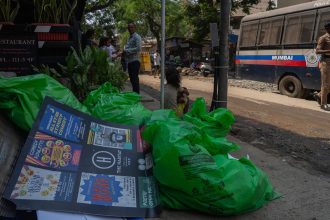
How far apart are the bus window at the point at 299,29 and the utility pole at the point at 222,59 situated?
692 centimetres

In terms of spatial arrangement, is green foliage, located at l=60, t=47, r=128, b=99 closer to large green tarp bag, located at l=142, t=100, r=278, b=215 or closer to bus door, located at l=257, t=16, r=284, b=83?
large green tarp bag, located at l=142, t=100, r=278, b=215

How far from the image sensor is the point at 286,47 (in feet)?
41.5

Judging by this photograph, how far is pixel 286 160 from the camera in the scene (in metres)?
4.52

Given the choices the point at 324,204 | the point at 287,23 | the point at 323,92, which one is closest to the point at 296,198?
the point at 324,204

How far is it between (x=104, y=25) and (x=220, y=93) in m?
30.8

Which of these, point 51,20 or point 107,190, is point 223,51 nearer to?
point 51,20

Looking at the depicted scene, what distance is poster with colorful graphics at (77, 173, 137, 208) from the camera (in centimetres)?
256

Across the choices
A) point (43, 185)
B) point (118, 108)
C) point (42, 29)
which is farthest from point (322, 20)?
point (43, 185)

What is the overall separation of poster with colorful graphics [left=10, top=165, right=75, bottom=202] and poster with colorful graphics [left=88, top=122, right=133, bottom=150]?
20.5 inches

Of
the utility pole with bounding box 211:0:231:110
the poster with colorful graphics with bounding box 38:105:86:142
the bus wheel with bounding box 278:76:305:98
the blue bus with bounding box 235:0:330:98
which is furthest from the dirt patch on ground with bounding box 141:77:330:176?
the poster with colorful graphics with bounding box 38:105:86:142

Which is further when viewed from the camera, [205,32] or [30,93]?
[205,32]

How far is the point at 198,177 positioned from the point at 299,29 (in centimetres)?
1053

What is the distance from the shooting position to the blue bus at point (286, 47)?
37.6ft

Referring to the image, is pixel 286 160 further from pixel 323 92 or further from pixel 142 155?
pixel 323 92
